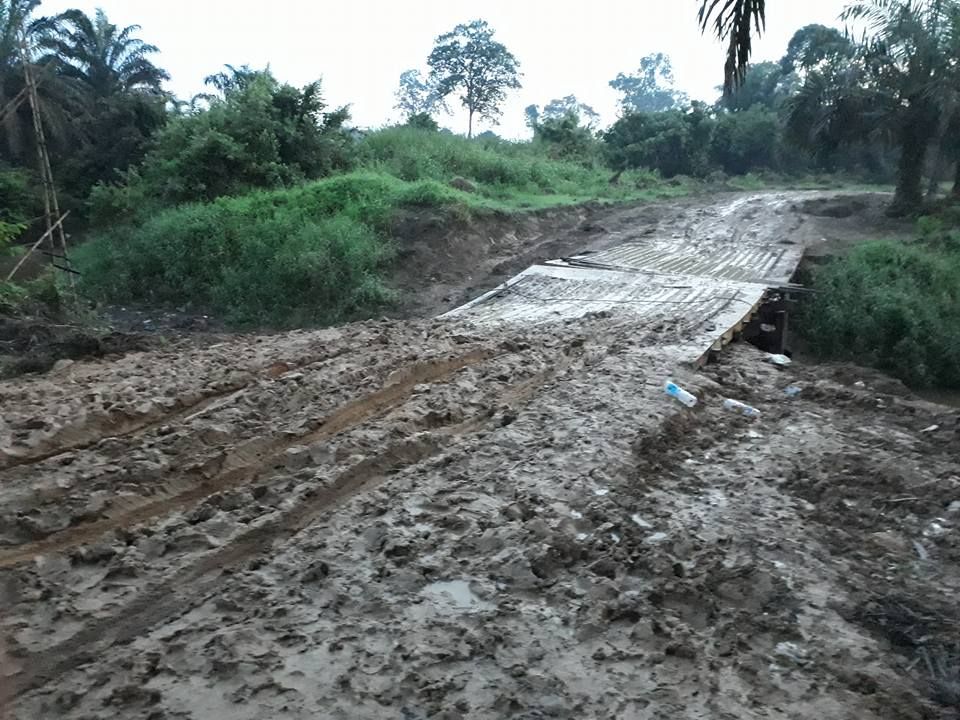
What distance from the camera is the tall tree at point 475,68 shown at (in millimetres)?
29562

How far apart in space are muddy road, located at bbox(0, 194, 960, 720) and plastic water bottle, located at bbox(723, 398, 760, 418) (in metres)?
0.09

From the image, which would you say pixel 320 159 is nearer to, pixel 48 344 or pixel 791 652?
pixel 48 344

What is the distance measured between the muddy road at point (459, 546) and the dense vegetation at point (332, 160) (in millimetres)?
2479

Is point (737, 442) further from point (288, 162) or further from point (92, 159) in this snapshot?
point (92, 159)

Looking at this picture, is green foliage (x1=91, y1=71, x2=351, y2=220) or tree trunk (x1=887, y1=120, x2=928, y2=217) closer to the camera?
green foliage (x1=91, y1=71, x2=351, y2=220)

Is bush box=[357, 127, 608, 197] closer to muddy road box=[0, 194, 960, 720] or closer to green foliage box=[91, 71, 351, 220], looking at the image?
green foliage box=[91, 71, 351, 220]

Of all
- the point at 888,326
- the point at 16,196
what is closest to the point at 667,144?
the point at 888,326

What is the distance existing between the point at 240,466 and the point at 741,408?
3.90 meters

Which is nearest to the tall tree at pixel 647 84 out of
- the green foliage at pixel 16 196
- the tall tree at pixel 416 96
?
the tall tree at pixel 416 96

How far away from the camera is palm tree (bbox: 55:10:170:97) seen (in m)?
25.5

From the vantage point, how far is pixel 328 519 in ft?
13.0

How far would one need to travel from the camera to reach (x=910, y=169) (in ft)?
51.1

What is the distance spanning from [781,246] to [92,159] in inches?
733

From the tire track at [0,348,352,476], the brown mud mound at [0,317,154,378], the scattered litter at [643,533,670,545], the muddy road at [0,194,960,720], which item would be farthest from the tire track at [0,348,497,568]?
the brown mud mound at [0,317,154,378]
